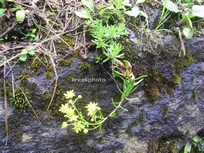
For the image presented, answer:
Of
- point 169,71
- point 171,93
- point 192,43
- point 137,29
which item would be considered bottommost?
point 171,93

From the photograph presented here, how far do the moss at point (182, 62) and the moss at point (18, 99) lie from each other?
1.11 meters

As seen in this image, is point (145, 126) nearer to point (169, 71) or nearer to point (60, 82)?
point (169, 71)

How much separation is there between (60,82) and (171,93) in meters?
0.84

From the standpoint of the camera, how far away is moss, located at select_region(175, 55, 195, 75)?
1.98 metres

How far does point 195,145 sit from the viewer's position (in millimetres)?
2211

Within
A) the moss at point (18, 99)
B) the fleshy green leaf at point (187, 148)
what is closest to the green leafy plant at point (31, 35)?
the moss at point (18, 99)

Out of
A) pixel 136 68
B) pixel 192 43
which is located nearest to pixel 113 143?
pixel 136 68

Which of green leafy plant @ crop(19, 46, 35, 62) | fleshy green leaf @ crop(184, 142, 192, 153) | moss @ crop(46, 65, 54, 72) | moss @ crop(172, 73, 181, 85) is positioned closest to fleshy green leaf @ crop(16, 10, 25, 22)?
green leafy plant @ crop(19, 46, 35, 62)

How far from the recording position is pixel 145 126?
6.25 ft

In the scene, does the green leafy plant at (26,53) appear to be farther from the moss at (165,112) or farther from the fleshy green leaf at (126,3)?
the moss at (165,112)

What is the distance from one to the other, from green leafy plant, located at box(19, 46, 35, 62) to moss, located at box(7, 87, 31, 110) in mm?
189

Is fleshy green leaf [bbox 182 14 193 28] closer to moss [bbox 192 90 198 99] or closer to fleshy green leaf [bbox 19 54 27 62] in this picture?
moss [bbox 192 90 198 99]

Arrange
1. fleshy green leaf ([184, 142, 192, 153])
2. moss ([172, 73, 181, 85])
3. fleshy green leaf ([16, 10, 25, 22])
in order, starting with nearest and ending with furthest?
fleshy green leaf ([16, 10, 25, 22])
moss ([172, 73, 181, 85])
fleshy green leaf ([184, 142, 192, 153])

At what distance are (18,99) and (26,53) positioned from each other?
0.29 meters
